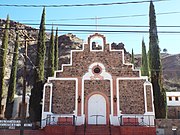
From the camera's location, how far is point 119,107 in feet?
68.7

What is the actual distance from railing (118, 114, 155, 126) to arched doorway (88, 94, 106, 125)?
154 centimetres

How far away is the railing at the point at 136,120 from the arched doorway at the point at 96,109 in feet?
5.06

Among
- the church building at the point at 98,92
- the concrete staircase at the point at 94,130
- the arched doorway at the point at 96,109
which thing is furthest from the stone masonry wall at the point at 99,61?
the concrete staircase at the point at 94,130

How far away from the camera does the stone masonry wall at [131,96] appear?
20.8 metres

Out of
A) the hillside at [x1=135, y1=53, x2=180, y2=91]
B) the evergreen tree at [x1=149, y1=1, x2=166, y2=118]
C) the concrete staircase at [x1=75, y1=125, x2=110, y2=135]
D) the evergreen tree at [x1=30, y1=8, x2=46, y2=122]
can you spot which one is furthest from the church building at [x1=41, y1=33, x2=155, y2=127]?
the hillside at [x1=135, y1=53, x2=180, y2=91]

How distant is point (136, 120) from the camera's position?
20.4 m

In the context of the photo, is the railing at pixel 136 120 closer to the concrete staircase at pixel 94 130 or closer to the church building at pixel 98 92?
the church building at pixel 98 92

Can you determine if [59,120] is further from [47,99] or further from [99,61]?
[99,61]

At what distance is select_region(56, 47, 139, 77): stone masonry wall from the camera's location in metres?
21.9

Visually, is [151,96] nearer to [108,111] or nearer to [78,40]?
[108,111]

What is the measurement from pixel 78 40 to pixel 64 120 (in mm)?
52851

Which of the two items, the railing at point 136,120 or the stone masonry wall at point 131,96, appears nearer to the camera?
the railing at point 136,120

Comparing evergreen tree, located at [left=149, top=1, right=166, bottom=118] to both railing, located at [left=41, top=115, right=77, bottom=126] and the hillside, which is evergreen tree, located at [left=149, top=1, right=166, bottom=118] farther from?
the hillside

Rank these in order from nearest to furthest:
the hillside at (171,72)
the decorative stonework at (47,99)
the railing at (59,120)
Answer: the railing at (59,120)
the decorative stonework at (47,99)
the hillside at (171,72)
